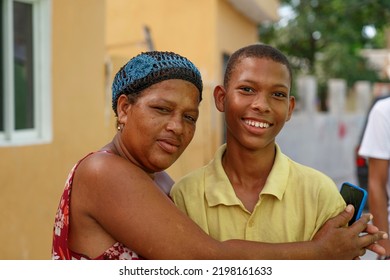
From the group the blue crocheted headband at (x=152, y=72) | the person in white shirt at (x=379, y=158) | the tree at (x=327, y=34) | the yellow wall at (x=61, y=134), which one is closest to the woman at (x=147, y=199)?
the blue crocheted headband at (x=152, y=72)

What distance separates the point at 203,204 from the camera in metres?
2.26

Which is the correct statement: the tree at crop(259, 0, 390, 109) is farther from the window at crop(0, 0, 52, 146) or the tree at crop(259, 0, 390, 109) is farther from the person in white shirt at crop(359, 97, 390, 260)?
the person in white shirt at crop(359, 97, 390, 260)

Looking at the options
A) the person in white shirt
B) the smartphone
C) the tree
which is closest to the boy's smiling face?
the smartphone

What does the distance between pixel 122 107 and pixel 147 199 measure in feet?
1.07

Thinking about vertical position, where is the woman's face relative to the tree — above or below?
below

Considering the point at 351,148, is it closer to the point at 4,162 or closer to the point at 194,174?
the point at 4,162

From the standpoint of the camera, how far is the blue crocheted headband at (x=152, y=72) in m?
2.08

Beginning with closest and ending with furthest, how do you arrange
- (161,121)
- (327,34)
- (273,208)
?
(161,121) → (273,208) → (327,34)

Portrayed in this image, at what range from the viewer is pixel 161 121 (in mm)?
2080

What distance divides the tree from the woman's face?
14.9 meters

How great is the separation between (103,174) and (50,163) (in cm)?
363

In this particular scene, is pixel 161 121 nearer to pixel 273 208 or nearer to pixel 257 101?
pixel 257 101

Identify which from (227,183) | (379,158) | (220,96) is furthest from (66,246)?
(379,158)

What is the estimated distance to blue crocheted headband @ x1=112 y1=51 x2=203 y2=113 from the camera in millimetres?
2078
